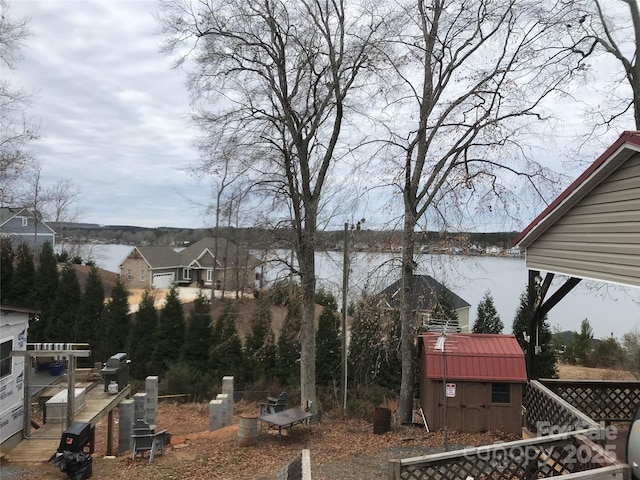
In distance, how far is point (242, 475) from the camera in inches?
350

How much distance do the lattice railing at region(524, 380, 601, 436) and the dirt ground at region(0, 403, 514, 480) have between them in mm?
2459

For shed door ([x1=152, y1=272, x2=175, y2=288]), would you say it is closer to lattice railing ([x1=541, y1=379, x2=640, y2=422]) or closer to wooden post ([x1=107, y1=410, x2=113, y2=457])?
wooden post ([x1=107, y1=410, x2=113, y2=457])

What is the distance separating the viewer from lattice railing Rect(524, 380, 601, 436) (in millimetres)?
6332

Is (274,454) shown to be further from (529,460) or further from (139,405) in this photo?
(139,405)

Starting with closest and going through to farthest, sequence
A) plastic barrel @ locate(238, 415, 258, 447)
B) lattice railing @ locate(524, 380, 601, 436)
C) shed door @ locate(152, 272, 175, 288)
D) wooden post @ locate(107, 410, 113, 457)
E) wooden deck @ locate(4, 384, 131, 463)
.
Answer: lattice railing @ locate(524, 380, 601, 436) → wooden deck @ locate(4, 384, 131, 463) → plastic barrel @ locate(238, 415, 258, 447) → wooden post @ locate(107, 410, 113, 457) → shed door @ locate(152, 272, 175, 288)

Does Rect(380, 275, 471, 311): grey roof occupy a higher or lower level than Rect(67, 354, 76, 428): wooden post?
higher

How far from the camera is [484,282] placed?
49.6 ft

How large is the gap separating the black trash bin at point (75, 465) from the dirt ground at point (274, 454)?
0.40 metres

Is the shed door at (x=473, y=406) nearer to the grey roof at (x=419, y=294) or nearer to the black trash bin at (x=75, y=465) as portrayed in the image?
the grey roof at (x=419, y=294)

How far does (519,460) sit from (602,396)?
13.3ft

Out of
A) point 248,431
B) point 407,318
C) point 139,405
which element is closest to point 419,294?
point 407,318

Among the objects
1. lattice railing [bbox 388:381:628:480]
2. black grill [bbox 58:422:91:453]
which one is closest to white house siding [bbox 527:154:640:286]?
lattice railing [bbox 388:381:628:480]

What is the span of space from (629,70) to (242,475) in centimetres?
1393

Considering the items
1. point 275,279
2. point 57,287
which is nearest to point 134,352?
point 57,287
